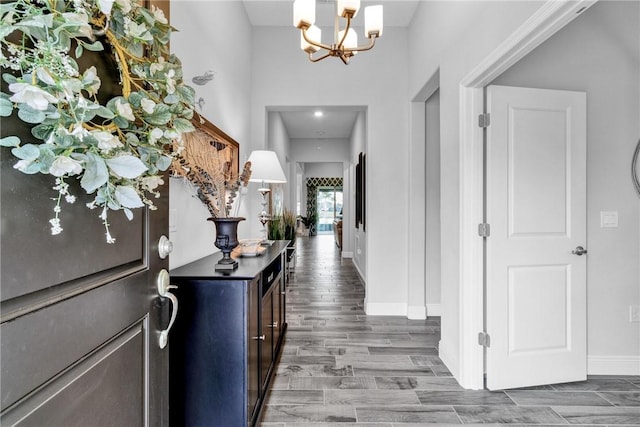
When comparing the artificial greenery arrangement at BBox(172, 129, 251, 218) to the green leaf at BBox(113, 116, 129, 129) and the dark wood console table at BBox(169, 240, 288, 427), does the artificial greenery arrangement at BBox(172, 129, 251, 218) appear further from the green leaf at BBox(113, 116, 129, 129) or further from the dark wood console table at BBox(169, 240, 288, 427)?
the green leaf at BBox(113, 116, 129, 129)

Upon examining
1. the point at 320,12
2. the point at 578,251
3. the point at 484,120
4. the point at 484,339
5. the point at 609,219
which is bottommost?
the point at 484,339

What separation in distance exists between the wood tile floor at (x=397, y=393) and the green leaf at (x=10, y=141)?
1.92 metres

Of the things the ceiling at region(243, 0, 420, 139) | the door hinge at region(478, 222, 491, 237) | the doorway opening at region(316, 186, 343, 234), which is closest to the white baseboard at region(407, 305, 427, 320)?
the door hinge at region(478, 222, 491, 237)

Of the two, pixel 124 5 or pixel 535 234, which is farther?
pixel 535 234

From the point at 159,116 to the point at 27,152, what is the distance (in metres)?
0.31

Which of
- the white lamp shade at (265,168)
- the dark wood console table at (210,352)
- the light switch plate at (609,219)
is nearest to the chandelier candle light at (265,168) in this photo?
the white lamp shade at (265,168)

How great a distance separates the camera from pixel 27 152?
1.74 ft

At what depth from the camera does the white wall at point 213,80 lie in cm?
194

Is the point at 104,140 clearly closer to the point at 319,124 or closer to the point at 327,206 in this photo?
the point at 319,124

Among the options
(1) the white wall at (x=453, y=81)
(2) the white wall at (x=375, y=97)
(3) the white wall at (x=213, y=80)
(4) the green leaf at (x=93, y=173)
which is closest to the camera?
(4) the green leaf at (x=93, y=173)

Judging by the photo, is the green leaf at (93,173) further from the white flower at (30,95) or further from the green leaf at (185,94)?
the green leaf at (185,94)

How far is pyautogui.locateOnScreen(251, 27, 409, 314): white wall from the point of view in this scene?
12.6 ft

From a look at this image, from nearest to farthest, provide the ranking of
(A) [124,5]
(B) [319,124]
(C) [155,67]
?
(A) [124,5], (C) [155,67], (B) [319,124]

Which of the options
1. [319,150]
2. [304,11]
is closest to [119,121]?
[304,11]
